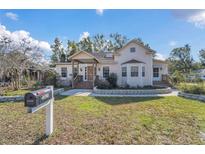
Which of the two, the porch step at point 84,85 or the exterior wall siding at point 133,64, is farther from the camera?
the porch step at point 84,85

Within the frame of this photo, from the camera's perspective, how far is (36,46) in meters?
18.4

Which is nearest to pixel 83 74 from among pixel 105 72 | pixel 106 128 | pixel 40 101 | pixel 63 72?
pixel 63 72

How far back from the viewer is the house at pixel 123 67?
18031mm

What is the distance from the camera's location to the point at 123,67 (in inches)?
738

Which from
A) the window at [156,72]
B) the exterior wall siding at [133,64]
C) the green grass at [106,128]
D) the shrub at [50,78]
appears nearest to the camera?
the green grass at [106,128]

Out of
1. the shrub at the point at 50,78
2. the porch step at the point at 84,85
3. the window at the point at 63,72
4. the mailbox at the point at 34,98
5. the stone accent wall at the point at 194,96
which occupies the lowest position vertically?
the stone accent wall at the point at 194,96

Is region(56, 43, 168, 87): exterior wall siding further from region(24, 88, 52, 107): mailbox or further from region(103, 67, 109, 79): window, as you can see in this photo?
region(24, 88, 52, 107): mailbox

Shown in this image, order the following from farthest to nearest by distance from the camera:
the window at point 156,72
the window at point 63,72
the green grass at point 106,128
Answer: the window at point 63,72 → the window at point 156,72 → the green grass at point 106,128

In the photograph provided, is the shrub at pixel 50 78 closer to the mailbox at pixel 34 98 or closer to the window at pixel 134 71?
the window at pixel 134 71

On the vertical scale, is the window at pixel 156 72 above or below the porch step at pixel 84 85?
above

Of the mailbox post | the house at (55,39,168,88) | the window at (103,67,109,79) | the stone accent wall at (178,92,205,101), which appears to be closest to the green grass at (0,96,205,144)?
the mailbox post

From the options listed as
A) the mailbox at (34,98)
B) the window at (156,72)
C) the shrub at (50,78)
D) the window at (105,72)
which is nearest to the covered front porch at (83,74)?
the window at (105,72)

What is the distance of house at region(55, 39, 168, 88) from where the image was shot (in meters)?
18.0
